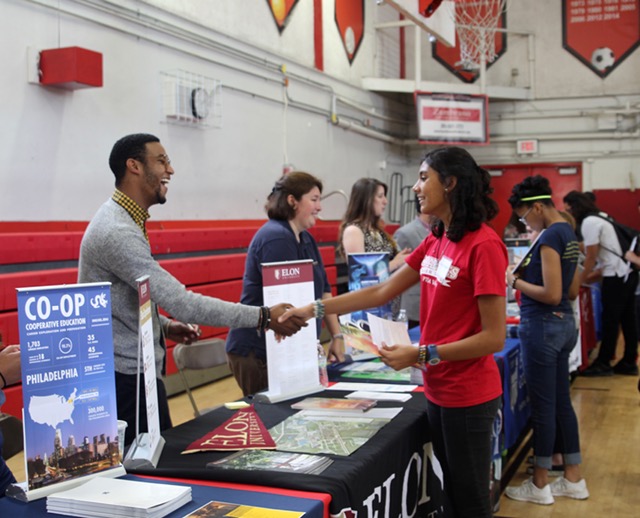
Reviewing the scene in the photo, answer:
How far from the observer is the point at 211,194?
725 centimetres

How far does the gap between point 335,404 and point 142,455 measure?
2.61ft

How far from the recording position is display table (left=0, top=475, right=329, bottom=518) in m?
1.54

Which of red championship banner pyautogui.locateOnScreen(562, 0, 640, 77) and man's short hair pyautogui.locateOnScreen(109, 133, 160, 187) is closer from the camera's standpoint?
man's short hair pyautogui.locateOnScreen(109, 133, 160, 187)

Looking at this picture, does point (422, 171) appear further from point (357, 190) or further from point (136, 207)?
point (357, 190)

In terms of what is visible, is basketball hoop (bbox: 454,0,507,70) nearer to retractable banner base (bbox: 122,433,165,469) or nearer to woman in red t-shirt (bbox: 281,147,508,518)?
woman in red t-shirt (bbox: 281,147,508,518)

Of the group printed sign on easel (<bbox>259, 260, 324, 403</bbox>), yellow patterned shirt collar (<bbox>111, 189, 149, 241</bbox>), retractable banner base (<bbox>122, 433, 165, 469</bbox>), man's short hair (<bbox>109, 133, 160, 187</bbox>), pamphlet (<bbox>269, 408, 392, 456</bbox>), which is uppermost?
man's short hair (<bbox>109, 133, 160, 187</bbox>)

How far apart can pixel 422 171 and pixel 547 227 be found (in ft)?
4.19

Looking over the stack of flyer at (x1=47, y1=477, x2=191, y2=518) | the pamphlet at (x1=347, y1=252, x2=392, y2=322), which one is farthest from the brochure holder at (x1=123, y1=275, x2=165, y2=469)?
the pamphlet at (x1=347, y1=252, x2=392, y2=322)

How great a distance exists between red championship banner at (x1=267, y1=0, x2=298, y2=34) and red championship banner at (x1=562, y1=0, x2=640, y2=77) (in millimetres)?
5550

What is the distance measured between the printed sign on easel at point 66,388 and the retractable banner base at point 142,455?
9 centimetres

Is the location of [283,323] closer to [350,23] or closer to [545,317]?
[545,317]

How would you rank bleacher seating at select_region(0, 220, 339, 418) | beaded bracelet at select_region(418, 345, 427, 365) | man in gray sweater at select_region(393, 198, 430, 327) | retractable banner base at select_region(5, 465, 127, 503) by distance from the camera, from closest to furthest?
retractable banner base at select_region(5, 465, 127, 503), beaded bracelet at select_region(418, 345, 427, 365), bleacher seating at select_region(0, 220, 339, 418), man in gray sweater at select_region(393, 198, 430, 327)

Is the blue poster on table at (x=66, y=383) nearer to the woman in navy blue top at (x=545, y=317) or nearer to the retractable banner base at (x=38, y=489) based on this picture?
the retractable banner base at (x=38, y=489)

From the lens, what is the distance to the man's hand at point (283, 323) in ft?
8.11
